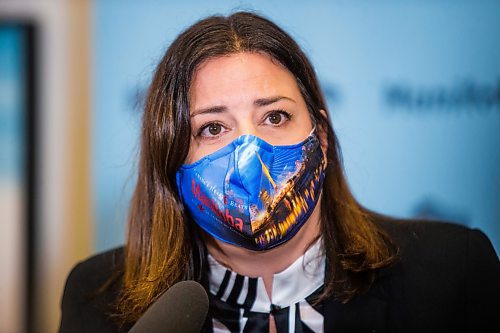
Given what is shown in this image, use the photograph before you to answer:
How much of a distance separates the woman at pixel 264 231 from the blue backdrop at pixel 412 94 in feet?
2.05

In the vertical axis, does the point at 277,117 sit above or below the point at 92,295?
above

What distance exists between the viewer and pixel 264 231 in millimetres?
1377

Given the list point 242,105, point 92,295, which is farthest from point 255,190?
point 92,295

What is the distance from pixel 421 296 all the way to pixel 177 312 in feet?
2.21

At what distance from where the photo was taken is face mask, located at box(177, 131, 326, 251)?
1.36 meters

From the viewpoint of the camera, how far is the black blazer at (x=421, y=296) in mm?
1521

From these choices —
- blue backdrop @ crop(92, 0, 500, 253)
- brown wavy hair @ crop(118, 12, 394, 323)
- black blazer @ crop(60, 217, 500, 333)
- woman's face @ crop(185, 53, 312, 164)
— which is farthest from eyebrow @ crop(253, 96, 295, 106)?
blue backdrop @ crop(92, 0, 500, 253)

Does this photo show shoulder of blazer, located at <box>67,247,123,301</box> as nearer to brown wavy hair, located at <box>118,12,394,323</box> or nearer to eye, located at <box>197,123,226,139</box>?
brown wavy hair, located at <box>118,12,394,323</box>

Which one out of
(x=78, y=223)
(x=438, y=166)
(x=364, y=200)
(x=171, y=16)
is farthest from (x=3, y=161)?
(x=438, y=166)

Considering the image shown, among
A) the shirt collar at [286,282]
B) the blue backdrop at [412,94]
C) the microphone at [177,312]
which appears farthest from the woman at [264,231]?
the blue backdrop at [412,94]

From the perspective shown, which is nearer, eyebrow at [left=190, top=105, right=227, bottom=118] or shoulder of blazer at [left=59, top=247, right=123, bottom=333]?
eyebrow at [left=190, top=105, right=227, bottom=118]

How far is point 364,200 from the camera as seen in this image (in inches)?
89.1

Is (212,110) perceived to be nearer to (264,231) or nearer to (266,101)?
(266,101)

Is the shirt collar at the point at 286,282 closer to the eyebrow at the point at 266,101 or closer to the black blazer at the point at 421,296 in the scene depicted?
the black blazer at the point at 421,296
